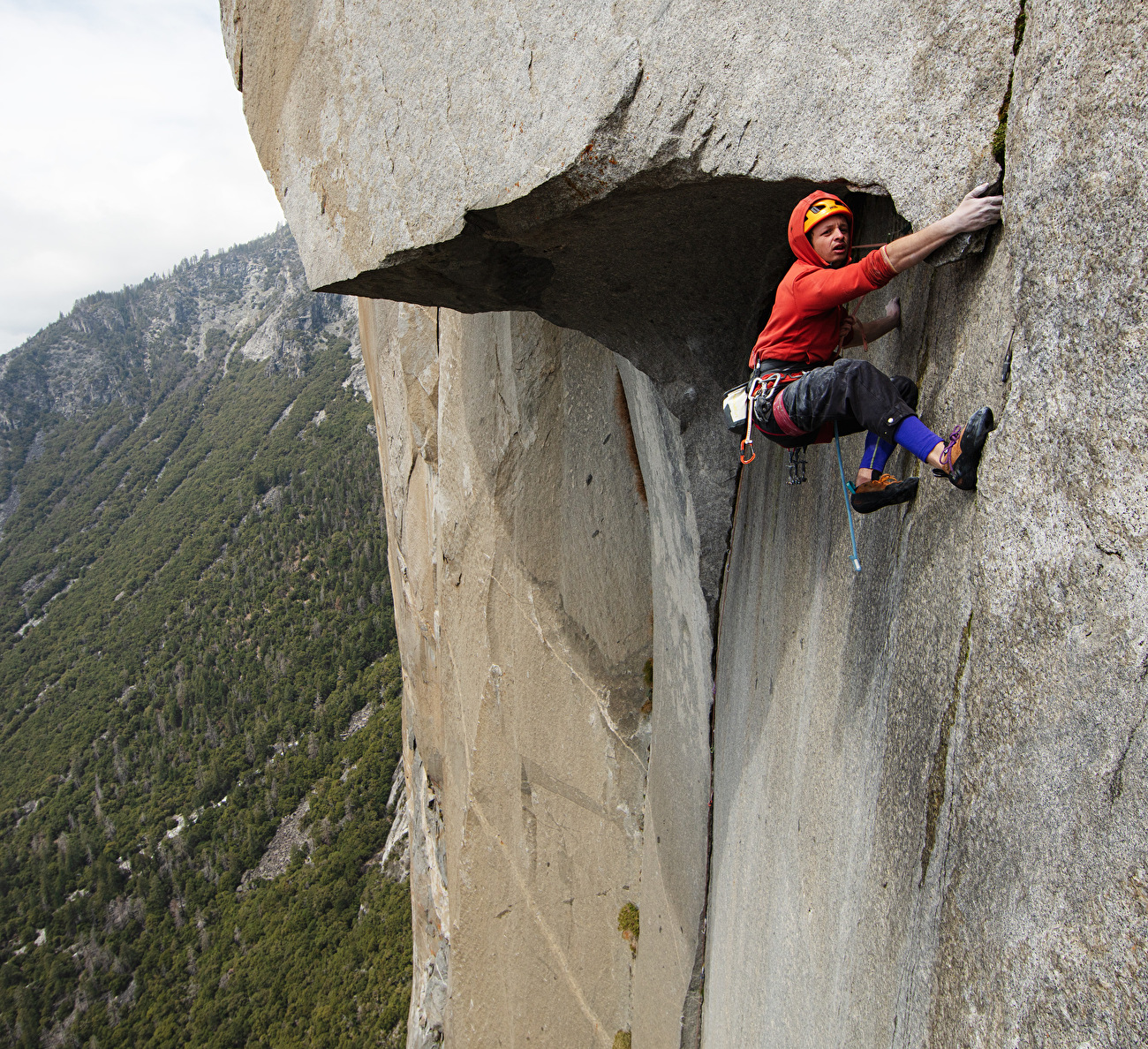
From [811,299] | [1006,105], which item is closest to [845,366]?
[811,299]

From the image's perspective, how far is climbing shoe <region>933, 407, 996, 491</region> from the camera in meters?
1.95

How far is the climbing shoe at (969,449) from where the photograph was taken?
6.39 ft

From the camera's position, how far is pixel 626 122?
293cm

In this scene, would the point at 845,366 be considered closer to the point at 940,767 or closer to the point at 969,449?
the point at 969,449

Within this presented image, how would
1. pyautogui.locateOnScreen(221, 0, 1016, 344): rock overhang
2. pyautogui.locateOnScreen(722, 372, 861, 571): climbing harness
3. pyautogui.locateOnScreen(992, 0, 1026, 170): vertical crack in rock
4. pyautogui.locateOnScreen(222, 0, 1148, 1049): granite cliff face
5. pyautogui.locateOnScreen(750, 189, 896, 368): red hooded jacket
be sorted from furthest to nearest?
pyautogui.locateOnScreen(722, 372, 861, 571): climbing harness
pyautogui.locateOnScreen(750, 189, 896, 368): red hooded jacket
pyautogui.locateOnScreen(221, 0, 1016, 344): rock overhang
pyautogui.locateOnScreen(992, 0, 1026, 170): vertical crack in rock
pyautogui.locateOnScreen(222, 0, 1148, 1049): granite cliff face

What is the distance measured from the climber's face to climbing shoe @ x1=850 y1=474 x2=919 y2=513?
31.4 inches

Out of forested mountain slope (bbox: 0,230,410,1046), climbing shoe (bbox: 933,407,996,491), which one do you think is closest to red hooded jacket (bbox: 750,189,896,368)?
climbing shoe (bbox: 933,407,996,491)

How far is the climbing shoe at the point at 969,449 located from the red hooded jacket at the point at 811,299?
0.59m

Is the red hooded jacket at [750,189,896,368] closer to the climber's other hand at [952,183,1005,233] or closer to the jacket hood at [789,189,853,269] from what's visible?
the jacket hood at [789,189,853,269]

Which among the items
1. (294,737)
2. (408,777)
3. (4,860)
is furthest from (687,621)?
(4,860)

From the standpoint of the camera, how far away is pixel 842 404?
243 centimetres

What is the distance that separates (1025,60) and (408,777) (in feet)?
46.8

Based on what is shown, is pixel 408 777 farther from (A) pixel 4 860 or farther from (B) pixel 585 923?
(A) pixel 4 860

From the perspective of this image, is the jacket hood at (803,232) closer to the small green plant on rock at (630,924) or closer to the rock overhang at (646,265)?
the rock overhang at (646,265)
